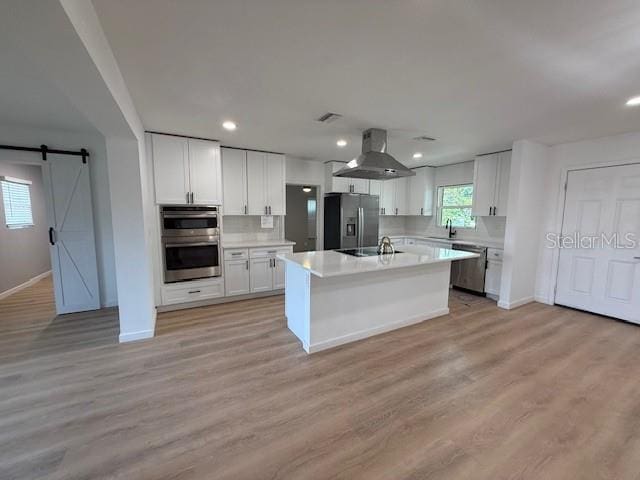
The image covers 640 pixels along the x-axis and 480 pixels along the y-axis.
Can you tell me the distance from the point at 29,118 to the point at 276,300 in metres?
3.80

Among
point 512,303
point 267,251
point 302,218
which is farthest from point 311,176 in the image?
point 512,303

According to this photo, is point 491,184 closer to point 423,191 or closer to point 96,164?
point 423,191

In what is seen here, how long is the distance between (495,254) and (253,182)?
420cm

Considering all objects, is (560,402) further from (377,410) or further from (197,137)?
(197,137)

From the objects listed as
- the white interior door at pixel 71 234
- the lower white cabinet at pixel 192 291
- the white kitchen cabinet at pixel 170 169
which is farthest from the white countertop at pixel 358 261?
the white interior door at pixel 71 234

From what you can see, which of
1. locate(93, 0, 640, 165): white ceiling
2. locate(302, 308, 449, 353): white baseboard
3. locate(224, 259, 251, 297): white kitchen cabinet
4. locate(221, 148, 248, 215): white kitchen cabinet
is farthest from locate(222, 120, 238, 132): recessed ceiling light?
locate(302, 308, 449, 353): white baseboard

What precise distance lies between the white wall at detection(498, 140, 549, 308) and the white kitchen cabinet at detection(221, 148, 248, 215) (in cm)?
412

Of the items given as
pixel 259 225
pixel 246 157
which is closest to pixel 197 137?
pixel 246 157

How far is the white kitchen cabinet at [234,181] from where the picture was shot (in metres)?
4.29

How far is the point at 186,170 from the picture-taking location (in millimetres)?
3758

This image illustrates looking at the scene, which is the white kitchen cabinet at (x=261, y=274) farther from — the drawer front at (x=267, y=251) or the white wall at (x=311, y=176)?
the white wall at (x=311, y=176)

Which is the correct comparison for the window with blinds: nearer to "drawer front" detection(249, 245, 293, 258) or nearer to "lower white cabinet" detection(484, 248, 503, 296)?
"drawer front" detection(249, 245, 293, 258)

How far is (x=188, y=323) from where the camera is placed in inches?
135

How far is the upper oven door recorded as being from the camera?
146 inches
